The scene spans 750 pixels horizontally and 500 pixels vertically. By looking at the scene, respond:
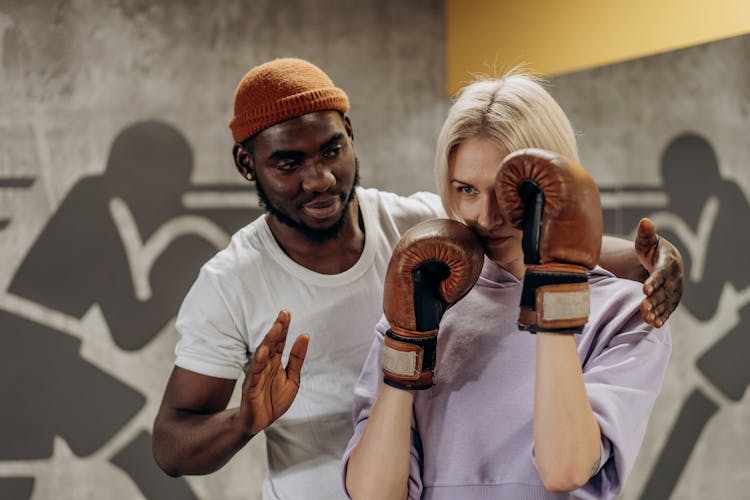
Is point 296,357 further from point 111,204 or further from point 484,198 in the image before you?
point 111,204

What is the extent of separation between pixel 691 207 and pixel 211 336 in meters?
2.26

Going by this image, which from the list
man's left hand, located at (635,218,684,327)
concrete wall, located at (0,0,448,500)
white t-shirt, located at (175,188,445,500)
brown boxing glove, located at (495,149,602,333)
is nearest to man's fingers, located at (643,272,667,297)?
man's left hand, located at (635,218,684,327)

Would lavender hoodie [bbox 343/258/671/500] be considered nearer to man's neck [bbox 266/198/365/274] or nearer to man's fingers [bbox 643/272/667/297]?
man's fingers [bbox 643/272/667/297]

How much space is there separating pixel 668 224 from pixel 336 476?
2047 mm

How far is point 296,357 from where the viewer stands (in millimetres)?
1407

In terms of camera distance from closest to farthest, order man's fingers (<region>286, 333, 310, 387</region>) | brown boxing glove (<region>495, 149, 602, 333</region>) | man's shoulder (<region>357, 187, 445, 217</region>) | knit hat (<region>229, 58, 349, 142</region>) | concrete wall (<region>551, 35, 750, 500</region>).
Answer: brown boxing glove (<region>495, 149, 602, 333</region>) → man's fingers (<region>286, 333, 310, 387</region>) → knit hat (<region>229, 58, 349, 142</region>) → man's shoulder (<region>357, 187, 445, 217</region>) → concrete wall (<region>551, 35, 750, 500</region>)

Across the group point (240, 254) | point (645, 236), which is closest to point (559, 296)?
point (645, 236)

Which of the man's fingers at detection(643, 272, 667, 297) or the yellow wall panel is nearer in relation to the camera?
the man's fingers at detection(643, 272, 667, 297)

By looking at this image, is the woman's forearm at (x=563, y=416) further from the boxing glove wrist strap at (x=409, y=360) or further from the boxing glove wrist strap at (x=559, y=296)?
the boxing glove wrist strap at (x=409, y=360)

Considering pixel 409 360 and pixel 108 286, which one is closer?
pixel 409 360

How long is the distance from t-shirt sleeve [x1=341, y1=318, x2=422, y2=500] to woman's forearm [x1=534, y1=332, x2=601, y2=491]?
0.80 ft

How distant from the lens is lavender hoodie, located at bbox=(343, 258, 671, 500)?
3.65ft

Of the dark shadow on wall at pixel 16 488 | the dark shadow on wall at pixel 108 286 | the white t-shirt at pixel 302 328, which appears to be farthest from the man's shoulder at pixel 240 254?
the dark shadow on wall at pixel 16 488

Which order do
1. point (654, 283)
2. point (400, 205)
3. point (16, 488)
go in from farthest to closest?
point (16, 488) < point (400, 205) < point (654, 283)
